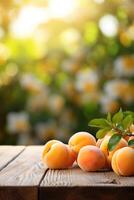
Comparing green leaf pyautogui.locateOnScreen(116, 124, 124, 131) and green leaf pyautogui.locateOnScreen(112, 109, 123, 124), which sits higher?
green leaf pyautogui.locateOnScreen(112, 109, 123, 124)

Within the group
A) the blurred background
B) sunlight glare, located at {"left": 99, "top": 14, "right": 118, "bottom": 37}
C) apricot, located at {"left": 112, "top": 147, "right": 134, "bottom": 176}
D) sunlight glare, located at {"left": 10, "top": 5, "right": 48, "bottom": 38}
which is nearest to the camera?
apricot, located at {"left": 112, "top": 147, "right": 134, "bottom": 176}

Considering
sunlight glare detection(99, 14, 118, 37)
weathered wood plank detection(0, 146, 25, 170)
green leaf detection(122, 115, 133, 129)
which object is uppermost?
sunlight glare detection(99, 14, 118, 37)

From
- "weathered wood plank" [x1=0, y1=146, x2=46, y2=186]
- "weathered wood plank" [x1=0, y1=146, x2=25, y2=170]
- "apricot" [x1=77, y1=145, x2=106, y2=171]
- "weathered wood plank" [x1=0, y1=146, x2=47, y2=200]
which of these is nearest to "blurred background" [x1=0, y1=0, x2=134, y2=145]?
"weathered wood plank" [x1=0, y1=146, x2=25, y2=170]

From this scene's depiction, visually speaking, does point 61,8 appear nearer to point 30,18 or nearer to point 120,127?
point 30,18

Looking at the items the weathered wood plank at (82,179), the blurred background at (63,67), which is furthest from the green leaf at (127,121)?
the blurred background at (63,67)

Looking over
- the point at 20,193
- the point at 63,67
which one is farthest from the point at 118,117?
the point at 63,67

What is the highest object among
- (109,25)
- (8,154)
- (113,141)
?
(109,25)

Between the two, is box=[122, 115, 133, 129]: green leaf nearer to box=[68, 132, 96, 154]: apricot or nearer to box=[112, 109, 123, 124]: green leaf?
box=[112, 109, 123, 124]: green leaf

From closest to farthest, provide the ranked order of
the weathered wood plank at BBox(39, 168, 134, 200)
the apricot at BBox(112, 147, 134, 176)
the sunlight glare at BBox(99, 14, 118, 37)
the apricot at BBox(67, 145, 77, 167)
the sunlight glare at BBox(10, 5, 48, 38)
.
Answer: the weathered wood plank at BBox(39, 168, 134, 200)
the apricot at BBox(112, 147, 134, 176)
the apricot at BBox(67, 145, 77, 167)
the sunlight glare at BBox(99, 14, 118, 37)
the sunlight glare at BBox(10, 5, 48, 38)
